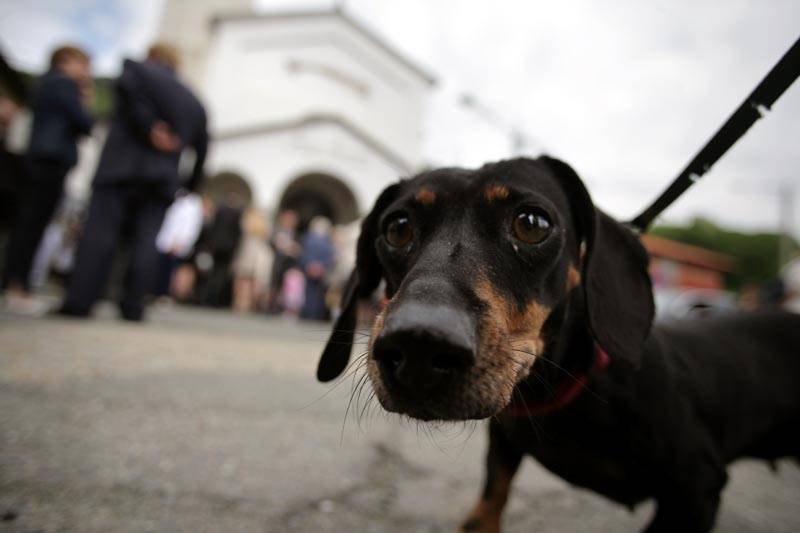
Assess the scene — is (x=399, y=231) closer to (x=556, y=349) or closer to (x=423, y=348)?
(x=556, y=349)

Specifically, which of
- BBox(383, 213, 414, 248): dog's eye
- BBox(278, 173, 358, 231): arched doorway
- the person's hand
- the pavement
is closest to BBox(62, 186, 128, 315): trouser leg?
the person's hand

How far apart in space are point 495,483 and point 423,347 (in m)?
1.00

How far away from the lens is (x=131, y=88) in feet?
14.4

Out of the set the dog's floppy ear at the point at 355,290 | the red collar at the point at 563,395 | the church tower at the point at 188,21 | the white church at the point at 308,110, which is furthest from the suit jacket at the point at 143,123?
the church tower at the point at 188,21

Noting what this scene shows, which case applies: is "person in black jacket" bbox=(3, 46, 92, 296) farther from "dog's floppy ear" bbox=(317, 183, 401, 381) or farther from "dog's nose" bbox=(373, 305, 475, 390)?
"dog's nose" bbox=(373, 305, 475, 390)

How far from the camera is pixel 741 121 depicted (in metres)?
1.45

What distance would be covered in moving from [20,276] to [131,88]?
196 centimetres

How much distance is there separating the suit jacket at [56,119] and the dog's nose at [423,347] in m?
4.60

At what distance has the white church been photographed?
17.7 meters

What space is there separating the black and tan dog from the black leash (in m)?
0.25

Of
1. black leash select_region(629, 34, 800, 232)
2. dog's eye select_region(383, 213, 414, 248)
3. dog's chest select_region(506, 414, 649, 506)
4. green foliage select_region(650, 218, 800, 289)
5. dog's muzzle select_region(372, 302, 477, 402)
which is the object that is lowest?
dog's chest select_region(506, 414, 649, 506)

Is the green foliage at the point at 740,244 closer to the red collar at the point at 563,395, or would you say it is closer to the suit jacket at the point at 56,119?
the suit jacket at the point at 56,119

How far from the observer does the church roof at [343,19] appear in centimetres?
2086

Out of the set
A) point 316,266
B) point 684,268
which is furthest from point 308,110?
point 684,268
